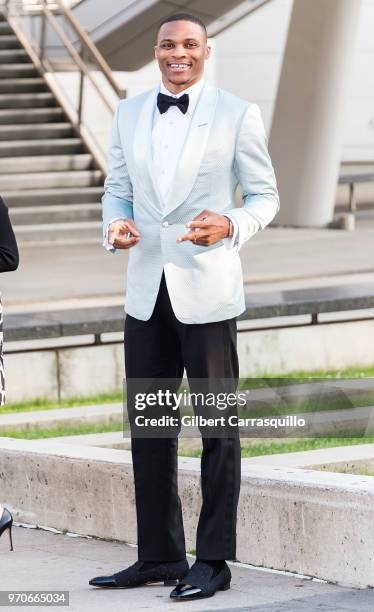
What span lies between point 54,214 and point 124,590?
1521 centimetres

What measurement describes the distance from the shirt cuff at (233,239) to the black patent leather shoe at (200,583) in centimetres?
109

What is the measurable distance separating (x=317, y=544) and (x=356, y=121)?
36106mm

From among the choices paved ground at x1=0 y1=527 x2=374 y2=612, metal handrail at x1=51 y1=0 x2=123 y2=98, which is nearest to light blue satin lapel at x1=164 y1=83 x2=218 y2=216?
paved ground at x1=0 y1=527 x2=374 y2=612

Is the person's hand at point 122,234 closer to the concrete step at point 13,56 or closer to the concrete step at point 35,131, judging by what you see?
the concrete step at point 35,131

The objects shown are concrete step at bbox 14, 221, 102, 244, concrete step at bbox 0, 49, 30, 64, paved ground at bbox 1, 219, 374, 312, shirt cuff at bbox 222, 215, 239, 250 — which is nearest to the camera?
shirt cuff at bbox 222, 215, 239, 250

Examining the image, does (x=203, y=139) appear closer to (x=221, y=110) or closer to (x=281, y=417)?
(x=221, y=110)

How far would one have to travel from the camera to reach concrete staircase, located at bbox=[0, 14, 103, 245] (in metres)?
20.2

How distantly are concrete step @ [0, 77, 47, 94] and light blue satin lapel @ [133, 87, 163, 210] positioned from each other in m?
17.7

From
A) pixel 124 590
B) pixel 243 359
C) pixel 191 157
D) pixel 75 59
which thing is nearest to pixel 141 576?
pixel 124 590

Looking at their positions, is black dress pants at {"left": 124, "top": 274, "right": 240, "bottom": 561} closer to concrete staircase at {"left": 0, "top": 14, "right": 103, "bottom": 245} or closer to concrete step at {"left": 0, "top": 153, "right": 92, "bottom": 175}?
concrete staircase at {"left": 0, "top": 14, "right": 103, "bottom": 245}

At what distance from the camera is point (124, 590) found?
541 centimetres

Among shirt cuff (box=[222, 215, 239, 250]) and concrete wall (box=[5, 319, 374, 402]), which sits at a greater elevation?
shirt cuff (box=[222, 215, 239, 250])

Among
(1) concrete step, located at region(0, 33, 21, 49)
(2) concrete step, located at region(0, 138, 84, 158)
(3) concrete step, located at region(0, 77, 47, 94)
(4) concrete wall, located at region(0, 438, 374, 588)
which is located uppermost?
(1) concrete step, located at region(0, 33, 21, 49)

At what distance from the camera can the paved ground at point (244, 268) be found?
14344mm
